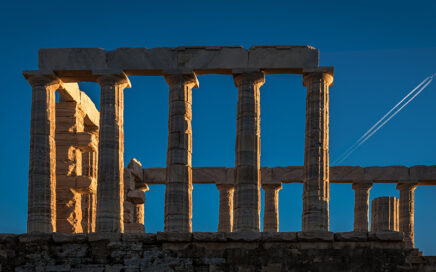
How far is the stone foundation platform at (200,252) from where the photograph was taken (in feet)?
75.5

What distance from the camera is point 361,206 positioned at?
44.5 m

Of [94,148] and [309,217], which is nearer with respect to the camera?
[309,217]

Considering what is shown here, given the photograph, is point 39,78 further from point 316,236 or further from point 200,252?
point 316,236

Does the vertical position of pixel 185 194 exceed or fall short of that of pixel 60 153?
it falls short

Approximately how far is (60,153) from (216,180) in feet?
40.4

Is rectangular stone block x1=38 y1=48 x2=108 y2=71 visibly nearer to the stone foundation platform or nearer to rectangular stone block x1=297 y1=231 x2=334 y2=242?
the stone foundation platform

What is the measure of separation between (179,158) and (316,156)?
653 centimetres

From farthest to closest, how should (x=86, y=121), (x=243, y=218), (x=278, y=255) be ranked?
(x=86, y=121), (x=243, y=218), (x=278, y=255)

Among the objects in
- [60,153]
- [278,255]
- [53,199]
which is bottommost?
[278,255]

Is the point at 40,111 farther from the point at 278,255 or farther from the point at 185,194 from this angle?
the point at 278,255

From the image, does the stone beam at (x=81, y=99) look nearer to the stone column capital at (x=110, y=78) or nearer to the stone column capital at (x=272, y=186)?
the stone column capital at (x=110, y=78)

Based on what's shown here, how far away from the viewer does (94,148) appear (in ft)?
127

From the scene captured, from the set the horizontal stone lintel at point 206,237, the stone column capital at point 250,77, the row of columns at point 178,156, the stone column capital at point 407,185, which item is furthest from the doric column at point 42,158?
the stone column capital at point 407,185

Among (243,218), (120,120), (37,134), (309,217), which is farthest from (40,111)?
(309,217)
